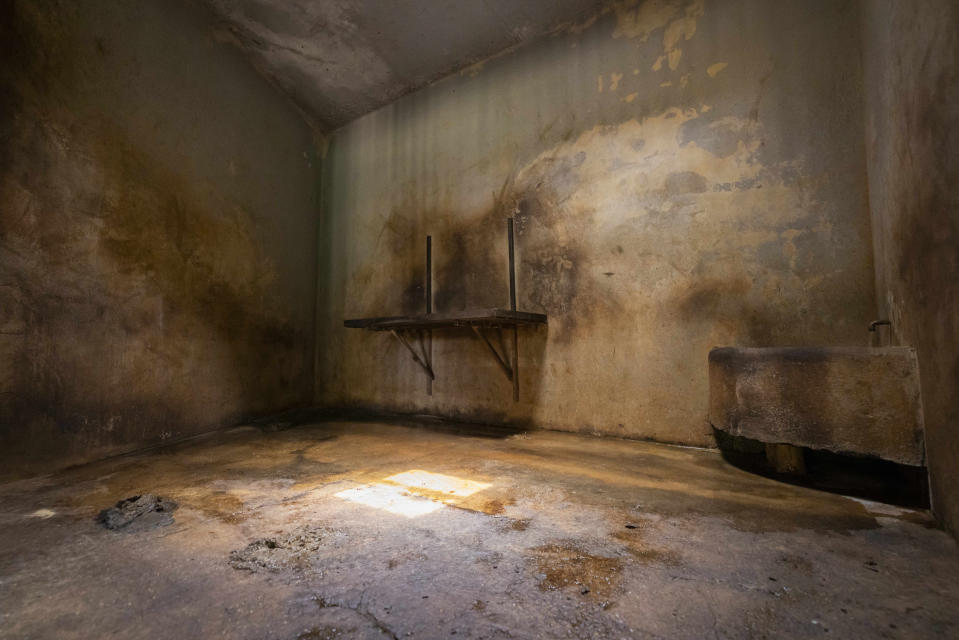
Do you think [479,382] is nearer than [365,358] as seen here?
Yes

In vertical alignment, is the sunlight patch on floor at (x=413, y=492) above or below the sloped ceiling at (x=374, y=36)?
below

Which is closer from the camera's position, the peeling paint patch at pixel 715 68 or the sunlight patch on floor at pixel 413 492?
the sunlight patch on floor at pixel 413 492

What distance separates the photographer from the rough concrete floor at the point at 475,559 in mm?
A: 1238

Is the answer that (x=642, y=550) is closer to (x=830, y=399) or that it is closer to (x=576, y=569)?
(x=576, y=569)

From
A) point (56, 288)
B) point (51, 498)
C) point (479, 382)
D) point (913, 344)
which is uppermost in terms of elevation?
point (56, 288)

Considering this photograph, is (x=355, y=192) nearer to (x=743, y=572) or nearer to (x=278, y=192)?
(x=278, y=192)

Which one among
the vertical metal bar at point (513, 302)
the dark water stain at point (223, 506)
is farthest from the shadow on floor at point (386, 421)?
the dark water stain at point (223, 506)

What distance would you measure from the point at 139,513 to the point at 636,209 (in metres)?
3.95

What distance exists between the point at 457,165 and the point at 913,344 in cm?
414

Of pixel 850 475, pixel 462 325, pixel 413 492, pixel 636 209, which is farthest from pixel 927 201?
pixel 462 325

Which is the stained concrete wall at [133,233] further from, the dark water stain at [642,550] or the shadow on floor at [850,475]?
Answer: the shadow on floor at [850,475]

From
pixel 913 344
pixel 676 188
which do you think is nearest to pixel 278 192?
pixel 676 188

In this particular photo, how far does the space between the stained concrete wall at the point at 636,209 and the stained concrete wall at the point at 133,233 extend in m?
1.46

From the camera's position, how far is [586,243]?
4.01 metres
